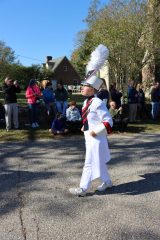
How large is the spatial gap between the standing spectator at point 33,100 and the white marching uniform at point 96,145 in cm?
798

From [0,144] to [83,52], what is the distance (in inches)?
633

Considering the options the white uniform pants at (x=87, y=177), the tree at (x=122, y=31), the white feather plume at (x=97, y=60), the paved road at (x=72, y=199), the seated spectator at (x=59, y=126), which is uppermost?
the tree at (x=122, y=31)

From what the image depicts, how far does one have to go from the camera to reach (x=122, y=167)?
845cm

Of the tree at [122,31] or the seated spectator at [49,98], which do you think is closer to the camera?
the seated spectator at [49,98]

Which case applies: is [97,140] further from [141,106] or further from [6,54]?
[6,54]

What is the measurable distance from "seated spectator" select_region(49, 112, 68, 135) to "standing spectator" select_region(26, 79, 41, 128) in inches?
57.3

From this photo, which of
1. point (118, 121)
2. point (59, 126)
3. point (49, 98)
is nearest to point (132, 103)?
point (118, 121)

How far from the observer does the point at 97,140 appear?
6531 millimetres

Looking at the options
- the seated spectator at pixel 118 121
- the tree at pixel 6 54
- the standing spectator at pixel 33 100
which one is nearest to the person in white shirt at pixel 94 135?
the seated spectator at pixel 118 121

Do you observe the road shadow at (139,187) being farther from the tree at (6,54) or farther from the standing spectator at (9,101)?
the tree at (6,54)

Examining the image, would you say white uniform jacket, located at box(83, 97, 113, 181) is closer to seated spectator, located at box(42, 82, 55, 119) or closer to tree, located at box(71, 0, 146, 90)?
seated spectator, located at box(42, 82, 55, 119)

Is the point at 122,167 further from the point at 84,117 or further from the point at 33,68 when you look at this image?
the point at 33,68

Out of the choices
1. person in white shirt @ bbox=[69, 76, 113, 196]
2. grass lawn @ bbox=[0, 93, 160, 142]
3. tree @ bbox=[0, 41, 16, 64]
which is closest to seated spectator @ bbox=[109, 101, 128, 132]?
grass lawn @ bbox=[0, 93, 160, 142]

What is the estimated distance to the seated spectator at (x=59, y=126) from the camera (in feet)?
43.3
